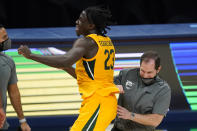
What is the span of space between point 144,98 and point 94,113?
39 centimetres

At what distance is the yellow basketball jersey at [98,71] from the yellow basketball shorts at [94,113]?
0.05 m

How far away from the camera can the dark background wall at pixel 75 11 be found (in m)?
8.62

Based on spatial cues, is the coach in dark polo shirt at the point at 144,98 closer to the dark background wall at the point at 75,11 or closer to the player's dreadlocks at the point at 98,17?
the player's dreadlocks at the point at 98,17

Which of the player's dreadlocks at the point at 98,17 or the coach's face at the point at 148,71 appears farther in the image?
the player's dreadlocks at the point at 98,17

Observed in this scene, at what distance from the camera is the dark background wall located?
8.62m

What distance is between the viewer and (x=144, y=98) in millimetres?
3076

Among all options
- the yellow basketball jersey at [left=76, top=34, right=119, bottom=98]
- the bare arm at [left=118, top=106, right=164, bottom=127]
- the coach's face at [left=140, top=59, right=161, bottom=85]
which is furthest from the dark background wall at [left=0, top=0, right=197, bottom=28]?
the bare arm at [left=118, top=106, right=164, bottom=127]

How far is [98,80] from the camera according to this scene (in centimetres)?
313

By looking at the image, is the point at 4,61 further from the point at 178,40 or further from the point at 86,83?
the point at 178,40

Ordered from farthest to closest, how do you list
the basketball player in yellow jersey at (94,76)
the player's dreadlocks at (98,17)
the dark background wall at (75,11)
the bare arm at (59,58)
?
the dark background wall at (75,11) → the player's dreadlocks at (98,17) → the basketball player in yellow jersey at (94,76) → the bare arm at (59,58)

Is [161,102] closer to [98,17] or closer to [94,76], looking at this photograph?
[94,76]

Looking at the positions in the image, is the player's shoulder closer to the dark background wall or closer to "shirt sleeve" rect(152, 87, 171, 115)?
"shirt sleeve" rect(152, 87, 171, 115)

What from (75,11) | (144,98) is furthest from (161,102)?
(75,11)

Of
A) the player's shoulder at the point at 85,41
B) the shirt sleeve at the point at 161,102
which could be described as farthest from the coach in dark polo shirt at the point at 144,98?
the player's shoulder at the point at 85,41
